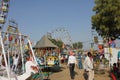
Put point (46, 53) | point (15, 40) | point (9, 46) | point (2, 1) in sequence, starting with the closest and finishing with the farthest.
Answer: point (15, 40) → point (9, 46) → point (46, 53) → point (2, 1)

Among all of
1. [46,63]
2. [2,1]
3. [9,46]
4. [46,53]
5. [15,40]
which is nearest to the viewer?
[15,40]

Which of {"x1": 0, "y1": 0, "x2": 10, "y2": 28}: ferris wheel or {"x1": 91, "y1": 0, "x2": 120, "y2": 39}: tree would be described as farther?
{"x1": 0, "y1": 0, "x2": 10, "y2": 28}: ferris wheel

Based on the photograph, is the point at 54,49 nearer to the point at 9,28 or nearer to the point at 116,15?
the point at 9,28

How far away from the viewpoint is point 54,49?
88.2 feet

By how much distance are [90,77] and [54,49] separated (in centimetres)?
1232

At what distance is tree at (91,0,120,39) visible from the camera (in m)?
17.1

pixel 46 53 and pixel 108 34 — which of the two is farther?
pixel 46 53

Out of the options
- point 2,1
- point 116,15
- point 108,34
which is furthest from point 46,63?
point 2,1

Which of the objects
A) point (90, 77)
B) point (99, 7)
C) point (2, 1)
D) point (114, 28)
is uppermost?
point (2, 1)

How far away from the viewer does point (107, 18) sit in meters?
17.6

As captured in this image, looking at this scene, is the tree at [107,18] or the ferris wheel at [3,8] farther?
the ferris wheel at [3,8]

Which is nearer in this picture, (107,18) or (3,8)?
(107,18)

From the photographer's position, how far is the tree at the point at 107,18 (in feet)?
56.1

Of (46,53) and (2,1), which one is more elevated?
(2,1)
